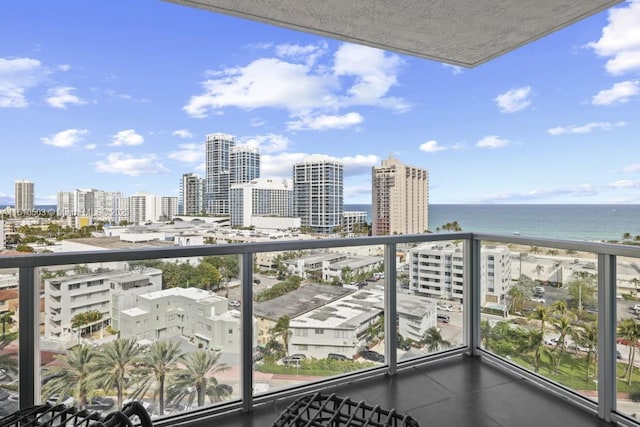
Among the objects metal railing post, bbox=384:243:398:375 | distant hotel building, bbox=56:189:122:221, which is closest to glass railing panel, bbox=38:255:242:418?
metal railing post, bbox=384:243:398:375

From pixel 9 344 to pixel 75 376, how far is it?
0.36m

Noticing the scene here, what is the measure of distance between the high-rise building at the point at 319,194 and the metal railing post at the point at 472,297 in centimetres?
205

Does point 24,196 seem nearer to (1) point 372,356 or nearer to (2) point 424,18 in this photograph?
(1) point 372,356

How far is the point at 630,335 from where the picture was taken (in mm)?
2064

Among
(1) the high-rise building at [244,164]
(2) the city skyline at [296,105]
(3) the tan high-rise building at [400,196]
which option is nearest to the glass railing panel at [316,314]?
(2) the city skyline at [296,105]

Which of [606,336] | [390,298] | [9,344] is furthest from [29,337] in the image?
[606,336]

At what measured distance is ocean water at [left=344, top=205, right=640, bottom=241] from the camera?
1472 cm

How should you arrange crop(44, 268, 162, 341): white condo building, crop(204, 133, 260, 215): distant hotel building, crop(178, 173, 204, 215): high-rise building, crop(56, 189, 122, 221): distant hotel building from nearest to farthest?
crop(44, 268, 162, 341): white condo building
crop(56, 189, 122, 221): distant hotel building
crop(178, 173, 204, 215): high-rise building
crop(204, 133, 260, 215): distant hotel building

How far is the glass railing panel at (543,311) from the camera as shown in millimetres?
2279

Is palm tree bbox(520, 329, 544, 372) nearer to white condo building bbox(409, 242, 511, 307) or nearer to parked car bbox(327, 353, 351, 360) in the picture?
white condo building bbox(409, 242, 511, 307)

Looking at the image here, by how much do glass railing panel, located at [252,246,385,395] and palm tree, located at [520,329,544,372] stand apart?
112cm

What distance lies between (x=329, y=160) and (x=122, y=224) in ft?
11.3

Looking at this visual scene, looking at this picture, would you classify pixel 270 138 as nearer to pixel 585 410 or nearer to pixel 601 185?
pixel 585 410

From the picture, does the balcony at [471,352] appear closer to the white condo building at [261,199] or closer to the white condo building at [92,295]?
the white condo building at [92,295]
